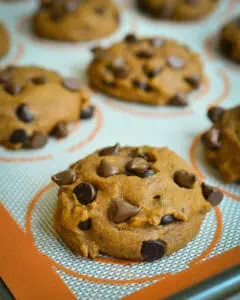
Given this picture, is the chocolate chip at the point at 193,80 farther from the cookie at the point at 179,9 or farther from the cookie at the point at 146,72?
the cookie at the point at 179,9

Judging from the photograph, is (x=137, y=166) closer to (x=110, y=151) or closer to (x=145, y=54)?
(x=110, y=151)

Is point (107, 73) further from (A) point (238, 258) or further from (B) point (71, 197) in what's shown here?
(A) point (238, 258)

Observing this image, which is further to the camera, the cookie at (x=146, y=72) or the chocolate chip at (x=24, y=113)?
the cookie at (x=146, y=72)

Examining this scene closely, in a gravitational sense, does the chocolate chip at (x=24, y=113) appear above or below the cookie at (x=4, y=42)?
above

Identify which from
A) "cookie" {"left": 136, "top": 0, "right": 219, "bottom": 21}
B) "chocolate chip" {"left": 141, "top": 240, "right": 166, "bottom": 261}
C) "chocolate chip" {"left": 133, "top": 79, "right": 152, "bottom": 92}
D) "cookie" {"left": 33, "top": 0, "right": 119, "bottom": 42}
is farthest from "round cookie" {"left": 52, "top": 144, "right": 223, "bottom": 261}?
"cookie" {"left": 136, "top": 0, "right": 219, "bottom": 21}

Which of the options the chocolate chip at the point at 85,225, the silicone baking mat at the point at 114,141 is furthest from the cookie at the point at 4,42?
the chocolate chip at the point at 85,225

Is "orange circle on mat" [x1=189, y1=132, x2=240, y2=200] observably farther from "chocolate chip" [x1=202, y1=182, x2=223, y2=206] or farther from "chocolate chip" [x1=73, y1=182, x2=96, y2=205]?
"chocolate chip" [x1=73, y1=182, x2=96, y2=205]
